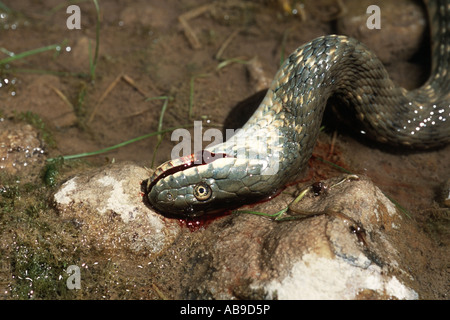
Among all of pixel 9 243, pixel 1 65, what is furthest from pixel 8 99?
pixel 9 243

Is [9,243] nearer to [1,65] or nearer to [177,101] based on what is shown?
[177,101]

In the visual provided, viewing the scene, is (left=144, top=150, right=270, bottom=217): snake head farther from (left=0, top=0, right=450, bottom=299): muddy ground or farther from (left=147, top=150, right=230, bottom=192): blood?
(left=0, top=0, right=450, bottom=299): muddy ground

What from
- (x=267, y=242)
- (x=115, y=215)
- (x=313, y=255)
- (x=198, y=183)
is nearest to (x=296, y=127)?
(x=198, y=183)

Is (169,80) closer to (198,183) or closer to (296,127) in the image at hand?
(296,127)

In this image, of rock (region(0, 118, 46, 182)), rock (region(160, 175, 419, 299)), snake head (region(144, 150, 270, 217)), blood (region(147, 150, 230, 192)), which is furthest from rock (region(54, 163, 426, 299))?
rock (region(0, 118, 46, 182))

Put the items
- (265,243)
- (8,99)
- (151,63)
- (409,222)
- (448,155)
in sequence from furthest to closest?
(151,63), (8,99), (448,155), (409,222), (265,243)

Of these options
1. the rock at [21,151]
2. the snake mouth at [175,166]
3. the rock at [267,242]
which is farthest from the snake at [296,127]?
the rock at [21,151]
